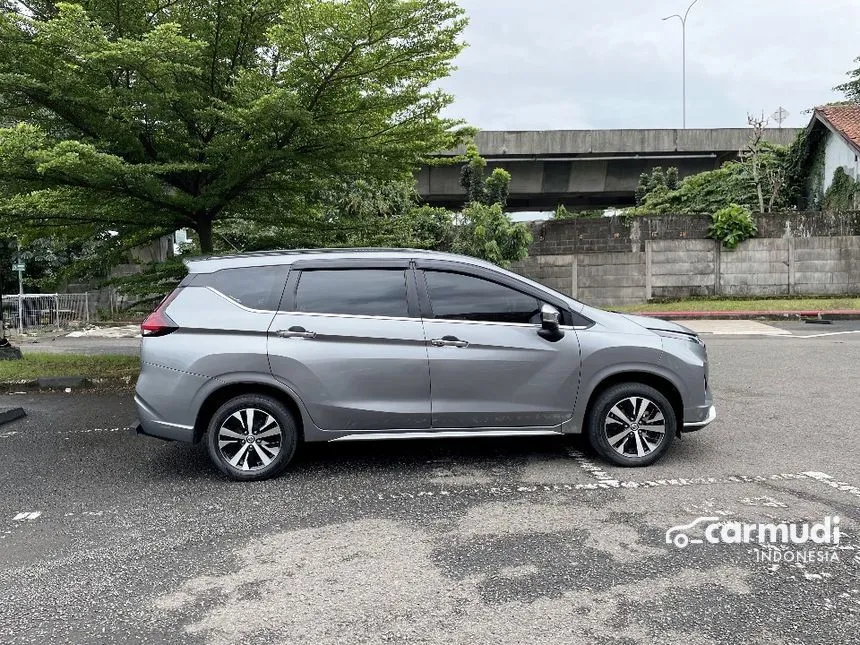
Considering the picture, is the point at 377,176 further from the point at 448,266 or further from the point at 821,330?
the point at 821,330

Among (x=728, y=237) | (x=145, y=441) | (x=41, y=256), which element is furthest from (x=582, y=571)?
(x=41, y=256)

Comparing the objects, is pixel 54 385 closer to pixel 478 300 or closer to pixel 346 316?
pixel 346 316

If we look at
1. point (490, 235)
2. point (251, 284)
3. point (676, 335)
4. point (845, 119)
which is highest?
point (845, 119)

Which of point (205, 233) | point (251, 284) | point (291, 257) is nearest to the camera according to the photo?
point (251, 284)

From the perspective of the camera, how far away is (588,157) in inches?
1094

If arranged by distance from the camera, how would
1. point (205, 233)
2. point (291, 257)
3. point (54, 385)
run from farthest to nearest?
point (205, 233) < point (54, 385) < point (291, 257)

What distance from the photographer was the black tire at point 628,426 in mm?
4918

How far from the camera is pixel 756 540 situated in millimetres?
3590

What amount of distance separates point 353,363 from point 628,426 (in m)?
2.19

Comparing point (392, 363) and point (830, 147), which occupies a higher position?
point (830, 147)

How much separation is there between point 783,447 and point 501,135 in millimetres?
23278

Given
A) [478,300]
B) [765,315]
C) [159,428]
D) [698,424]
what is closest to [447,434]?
[478,300]

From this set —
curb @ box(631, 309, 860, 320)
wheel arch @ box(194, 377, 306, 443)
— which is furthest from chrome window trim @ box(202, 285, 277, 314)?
curb @ box(631, 309, 860, 320)

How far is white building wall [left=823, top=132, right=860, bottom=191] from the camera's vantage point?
71.1 ft
